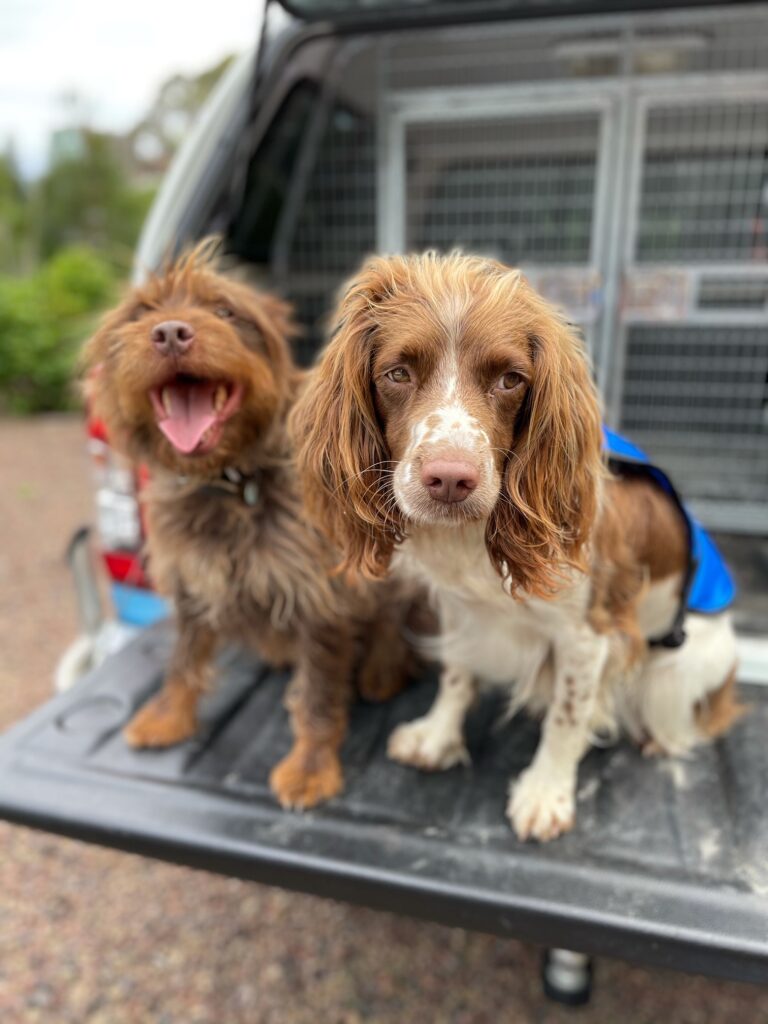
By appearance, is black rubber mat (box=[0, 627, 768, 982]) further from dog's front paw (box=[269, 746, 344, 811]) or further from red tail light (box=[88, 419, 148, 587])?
red tail light (box=[88, 419, 148, 587])

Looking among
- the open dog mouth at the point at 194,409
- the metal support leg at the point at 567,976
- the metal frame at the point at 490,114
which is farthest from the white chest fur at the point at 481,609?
the metal frame at the point at 490,114

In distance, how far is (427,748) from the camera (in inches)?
81.9

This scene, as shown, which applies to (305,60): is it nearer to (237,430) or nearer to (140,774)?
(237,430)

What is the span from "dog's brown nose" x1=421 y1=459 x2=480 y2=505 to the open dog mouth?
27.9 inches

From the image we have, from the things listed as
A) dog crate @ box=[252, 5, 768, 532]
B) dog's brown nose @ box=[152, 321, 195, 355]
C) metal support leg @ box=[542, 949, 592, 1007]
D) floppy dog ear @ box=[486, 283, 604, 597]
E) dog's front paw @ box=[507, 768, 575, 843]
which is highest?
dog crate @ box=[252, 5, 768, 532]

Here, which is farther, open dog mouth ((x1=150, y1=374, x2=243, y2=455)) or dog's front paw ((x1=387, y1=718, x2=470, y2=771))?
dog's front paw ((x1=387, y1=718, x2=470, y2=771))

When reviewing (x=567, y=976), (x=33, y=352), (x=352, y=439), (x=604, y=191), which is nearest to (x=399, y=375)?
(x=352, y=439)

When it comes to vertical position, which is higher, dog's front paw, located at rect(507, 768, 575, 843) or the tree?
Result: the tree

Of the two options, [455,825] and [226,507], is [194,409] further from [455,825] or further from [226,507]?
[455,825]

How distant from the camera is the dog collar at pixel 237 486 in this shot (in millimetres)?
2041

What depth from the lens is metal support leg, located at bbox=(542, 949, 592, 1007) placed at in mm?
1858

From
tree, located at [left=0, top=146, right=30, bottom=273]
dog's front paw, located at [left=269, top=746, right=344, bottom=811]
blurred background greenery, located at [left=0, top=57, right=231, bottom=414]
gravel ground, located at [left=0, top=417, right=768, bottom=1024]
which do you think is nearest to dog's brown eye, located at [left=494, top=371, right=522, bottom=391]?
dog's front paw, located at [left=269, top=746, right=344, bottom=811]

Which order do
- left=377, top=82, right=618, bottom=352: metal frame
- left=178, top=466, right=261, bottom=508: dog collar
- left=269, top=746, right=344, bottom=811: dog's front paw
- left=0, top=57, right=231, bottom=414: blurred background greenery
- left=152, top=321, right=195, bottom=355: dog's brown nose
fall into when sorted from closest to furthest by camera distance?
1. left=152, top=321, right=195, bottom=355: dog's brown nose
2. left=269, top=746, right=344, bottom=811: dog's front paw
3. left=178, top=466, right=261, bottom=508: dog collar
4. left=377, top=82, right=618, bottom=352: metal frame
5. left=0, top=57, right=231, bottom=414: blurred background greenery

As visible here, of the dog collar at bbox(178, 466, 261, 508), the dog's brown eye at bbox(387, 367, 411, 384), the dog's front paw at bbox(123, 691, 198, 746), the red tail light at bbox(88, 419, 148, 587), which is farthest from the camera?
the red tail light at bbox(88, 419, 148, 587)
